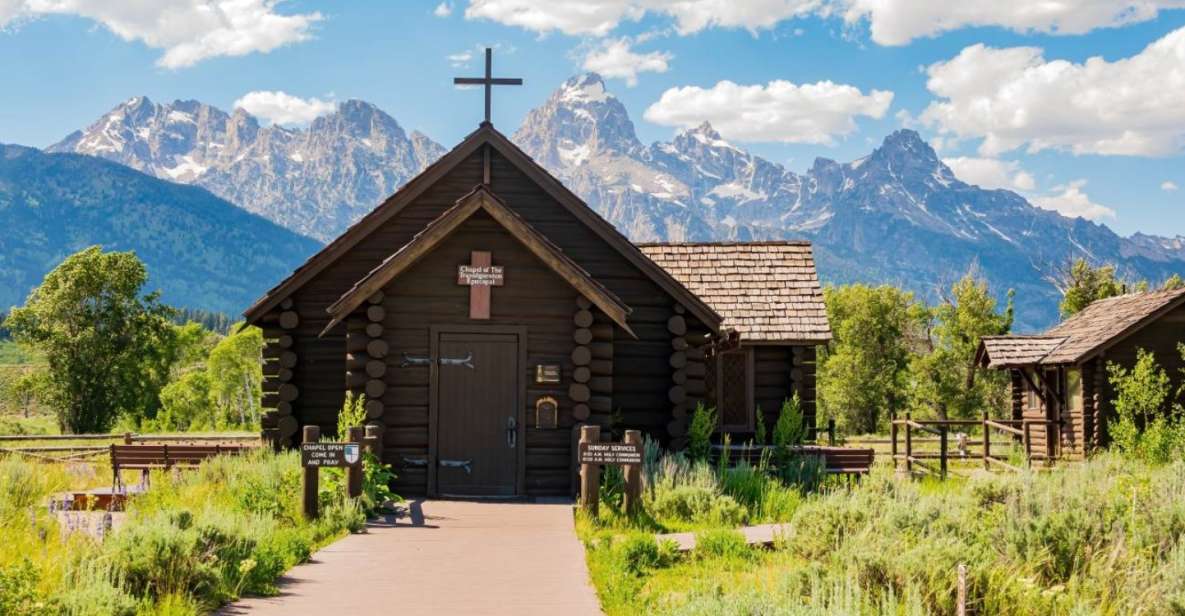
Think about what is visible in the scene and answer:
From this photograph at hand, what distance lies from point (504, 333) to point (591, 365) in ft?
4.69

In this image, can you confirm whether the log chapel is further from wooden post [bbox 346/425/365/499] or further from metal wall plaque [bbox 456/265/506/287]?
wooden post [bbox 346/425/365/499]

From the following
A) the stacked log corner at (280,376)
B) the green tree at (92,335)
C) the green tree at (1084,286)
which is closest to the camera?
the stacked log corner at (280,376)

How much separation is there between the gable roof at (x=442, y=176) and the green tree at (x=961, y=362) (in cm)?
A: 4348

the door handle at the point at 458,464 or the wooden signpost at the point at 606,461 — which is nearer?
the wooden signpost at the point at 606,461

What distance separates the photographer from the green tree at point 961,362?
58875 mm

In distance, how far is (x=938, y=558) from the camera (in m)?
8.41

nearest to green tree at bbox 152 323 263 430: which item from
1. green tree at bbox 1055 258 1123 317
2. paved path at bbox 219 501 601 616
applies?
green tree at bbox 1055 258 1123 317

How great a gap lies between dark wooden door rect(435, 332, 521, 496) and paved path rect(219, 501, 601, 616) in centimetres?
233

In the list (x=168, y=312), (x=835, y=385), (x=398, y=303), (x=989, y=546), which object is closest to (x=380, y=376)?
(x=398, y=303)

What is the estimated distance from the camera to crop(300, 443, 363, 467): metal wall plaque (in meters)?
12.7

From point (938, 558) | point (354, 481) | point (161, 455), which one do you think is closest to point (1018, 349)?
point (354, 481)

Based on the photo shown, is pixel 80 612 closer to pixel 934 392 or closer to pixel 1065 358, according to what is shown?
pixel 1065 358

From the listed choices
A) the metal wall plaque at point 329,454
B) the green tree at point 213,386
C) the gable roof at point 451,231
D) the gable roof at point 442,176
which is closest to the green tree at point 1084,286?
the gable roof at point 442,176

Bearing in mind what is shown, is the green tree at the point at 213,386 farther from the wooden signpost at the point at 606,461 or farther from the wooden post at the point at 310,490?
the wooden signpost at the point at 606,461
